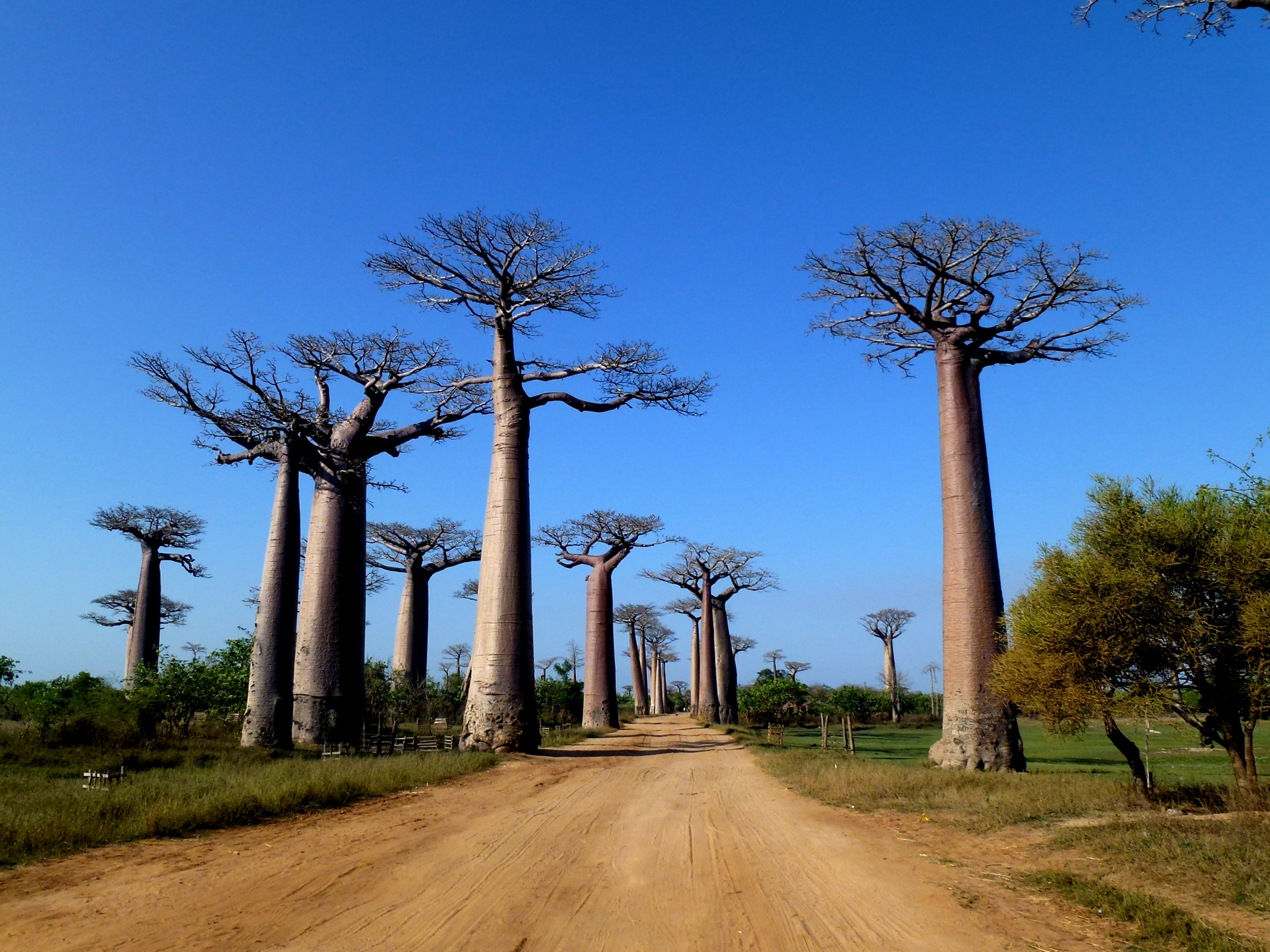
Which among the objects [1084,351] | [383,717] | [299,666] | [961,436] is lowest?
[383,717]

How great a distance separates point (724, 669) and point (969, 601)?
25793 mm

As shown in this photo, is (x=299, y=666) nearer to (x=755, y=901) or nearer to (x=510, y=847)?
(x=510, y=847)

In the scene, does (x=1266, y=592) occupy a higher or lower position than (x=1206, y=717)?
higher

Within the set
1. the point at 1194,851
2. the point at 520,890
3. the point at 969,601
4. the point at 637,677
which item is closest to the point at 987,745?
the point at 969,601

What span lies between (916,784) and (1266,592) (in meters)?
4.39

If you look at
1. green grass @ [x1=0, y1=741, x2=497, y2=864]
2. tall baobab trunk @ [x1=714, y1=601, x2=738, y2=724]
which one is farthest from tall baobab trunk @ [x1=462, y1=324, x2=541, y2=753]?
tall baobab trunk @ [x1=714, y1=601, x2=738, y2=724]

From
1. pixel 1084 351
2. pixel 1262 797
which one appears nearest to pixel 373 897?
pixel 1262 797

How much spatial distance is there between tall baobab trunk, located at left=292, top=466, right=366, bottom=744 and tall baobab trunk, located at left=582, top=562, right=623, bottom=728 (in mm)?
14191

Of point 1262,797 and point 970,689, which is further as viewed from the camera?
point 970,689

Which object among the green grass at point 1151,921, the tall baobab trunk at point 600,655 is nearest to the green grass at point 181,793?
the green grass at point 1151,921

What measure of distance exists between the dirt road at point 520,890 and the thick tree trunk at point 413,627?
986 inches

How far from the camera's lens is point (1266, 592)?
7.16 meters

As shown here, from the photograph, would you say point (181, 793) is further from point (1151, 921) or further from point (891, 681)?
point (891, 681)

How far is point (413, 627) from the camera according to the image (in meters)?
32.6
